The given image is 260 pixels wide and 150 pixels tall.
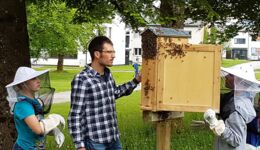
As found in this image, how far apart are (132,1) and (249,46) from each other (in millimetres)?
86829

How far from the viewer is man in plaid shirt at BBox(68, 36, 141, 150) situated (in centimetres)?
462

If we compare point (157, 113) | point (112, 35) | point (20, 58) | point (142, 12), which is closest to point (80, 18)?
point (20, 58)

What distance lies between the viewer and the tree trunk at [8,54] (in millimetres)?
7379

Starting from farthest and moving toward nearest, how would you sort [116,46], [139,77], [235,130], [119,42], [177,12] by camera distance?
[119,42]
[116,46]
[177,12]
[139,77]
[235,130]

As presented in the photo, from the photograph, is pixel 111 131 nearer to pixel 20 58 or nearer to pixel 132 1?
pixel 132 1

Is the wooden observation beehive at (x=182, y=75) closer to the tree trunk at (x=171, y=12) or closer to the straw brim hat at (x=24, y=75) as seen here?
the straw brim hat at (x=24, y=75)

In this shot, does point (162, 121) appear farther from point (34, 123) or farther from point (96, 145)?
point (34, 123)

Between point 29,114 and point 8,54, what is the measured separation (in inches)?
125

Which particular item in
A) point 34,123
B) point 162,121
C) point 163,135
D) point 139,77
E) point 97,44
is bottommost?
point 163,135

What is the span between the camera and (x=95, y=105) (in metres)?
4.69

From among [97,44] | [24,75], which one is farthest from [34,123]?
[97,44]

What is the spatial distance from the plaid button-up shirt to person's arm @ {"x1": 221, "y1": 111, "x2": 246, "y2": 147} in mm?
1119

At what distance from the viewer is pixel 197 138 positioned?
29.1 feet

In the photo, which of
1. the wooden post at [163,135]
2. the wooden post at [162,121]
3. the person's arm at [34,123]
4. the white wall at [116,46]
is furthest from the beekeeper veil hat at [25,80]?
the white wall at [116,46]
